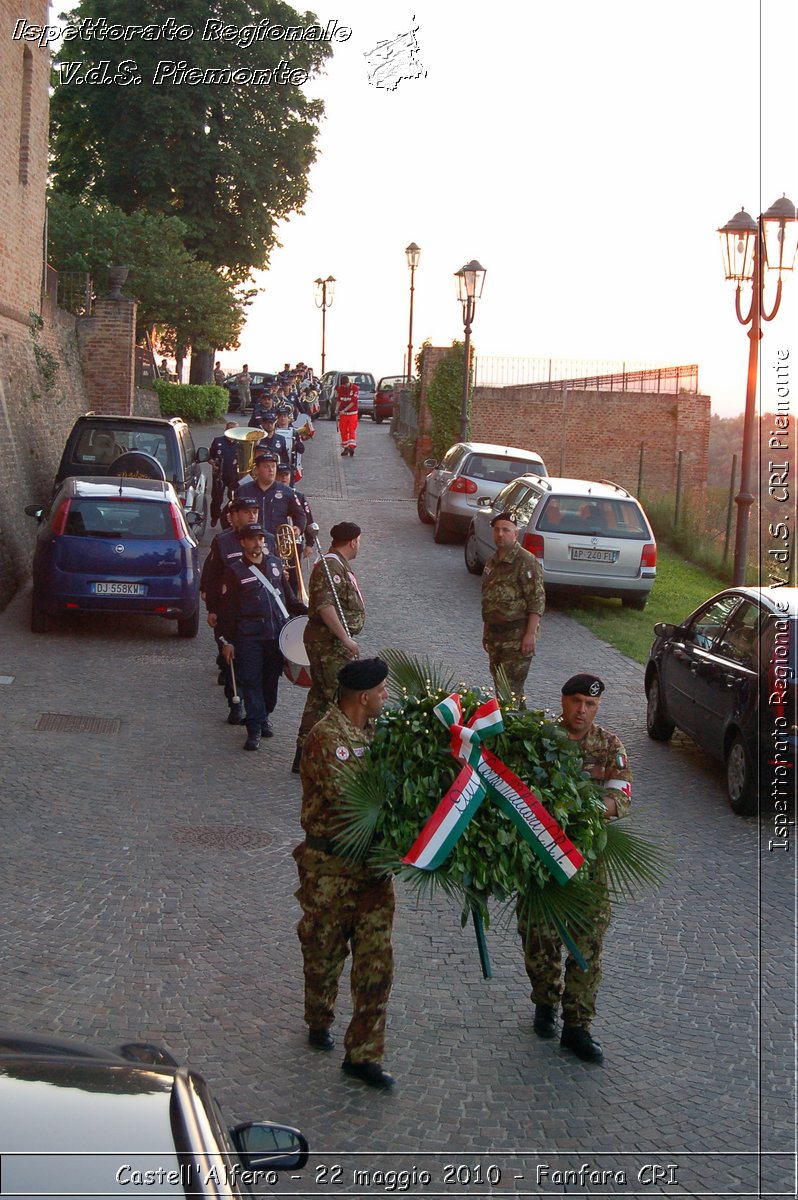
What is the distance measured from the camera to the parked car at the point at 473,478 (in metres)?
22.7

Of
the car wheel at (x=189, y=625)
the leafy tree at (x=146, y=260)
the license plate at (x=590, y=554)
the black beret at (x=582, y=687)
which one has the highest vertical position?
the leafy tree at (x=146, y=260)

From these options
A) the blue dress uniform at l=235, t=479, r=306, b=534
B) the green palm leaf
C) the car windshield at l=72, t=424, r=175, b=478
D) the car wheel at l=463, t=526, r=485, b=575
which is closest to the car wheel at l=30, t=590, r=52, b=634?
the blue dress uniform at l=235, t=479, r=306, b=534

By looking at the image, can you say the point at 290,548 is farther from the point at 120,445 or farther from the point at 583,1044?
the point at 583,1044

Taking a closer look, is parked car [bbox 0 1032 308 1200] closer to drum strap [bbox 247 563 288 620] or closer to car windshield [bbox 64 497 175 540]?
drum strap [bbox 247 563 288 620]

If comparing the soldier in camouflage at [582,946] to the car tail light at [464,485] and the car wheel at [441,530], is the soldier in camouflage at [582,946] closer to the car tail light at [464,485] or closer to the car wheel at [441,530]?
the car tail light at [464,485]

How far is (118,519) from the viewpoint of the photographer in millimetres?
14391

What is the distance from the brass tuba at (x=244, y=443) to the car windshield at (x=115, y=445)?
3.64 ft

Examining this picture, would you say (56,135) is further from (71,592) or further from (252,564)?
(252,564)

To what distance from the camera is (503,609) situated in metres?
10.9

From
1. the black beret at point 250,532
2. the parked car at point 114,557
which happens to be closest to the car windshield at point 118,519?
the parked car at point 114,557

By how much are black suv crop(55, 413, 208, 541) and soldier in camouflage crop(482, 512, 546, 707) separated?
24.8ft

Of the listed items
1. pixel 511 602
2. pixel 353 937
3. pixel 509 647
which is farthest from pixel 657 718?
pixel 353 937

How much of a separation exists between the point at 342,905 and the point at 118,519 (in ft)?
30.8

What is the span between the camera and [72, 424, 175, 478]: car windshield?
1805cm
